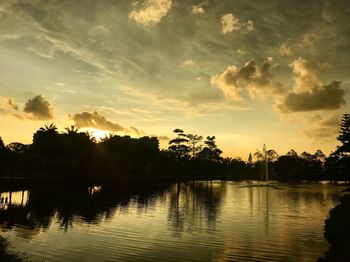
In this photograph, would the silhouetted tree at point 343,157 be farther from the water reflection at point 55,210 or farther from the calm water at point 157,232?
the water reflection at point 55,210

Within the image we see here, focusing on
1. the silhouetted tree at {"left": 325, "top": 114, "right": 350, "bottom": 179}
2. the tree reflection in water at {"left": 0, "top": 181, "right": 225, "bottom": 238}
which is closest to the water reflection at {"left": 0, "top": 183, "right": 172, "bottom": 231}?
the tree reflection in water at {"left": 0, "top": 181, "right": 225, "bottom": 238}

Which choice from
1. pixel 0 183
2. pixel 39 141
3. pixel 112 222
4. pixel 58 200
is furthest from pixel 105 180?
pixel 112 222

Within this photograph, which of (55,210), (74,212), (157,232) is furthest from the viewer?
(55,210)

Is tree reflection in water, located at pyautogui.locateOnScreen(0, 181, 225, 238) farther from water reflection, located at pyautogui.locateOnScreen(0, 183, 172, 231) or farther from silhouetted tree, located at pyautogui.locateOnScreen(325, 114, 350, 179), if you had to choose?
silhouetted tree, located at pyautogui.locateOnScreen(325, 114, 350, 179)

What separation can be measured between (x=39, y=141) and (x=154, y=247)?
98823mm

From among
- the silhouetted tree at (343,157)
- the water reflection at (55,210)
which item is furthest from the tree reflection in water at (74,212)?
the silhouetted tree at (343,157)

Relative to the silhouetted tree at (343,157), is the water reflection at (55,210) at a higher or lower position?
lower

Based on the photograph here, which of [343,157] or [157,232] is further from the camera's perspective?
[343,157]

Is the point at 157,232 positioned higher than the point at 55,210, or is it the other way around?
the point at 55,210

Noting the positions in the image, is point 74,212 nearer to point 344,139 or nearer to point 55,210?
point 55,210

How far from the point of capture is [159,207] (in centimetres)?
5762

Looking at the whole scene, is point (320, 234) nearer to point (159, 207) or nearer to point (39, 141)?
point (159, 207)

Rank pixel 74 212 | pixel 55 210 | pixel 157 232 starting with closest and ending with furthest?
pixel 157 232 < pixel 74 212 < pixel 55 210

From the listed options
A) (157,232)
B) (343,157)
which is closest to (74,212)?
(157,232)
